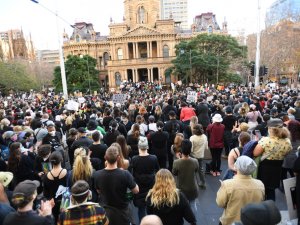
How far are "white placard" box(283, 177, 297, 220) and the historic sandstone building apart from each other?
48502 millimetres

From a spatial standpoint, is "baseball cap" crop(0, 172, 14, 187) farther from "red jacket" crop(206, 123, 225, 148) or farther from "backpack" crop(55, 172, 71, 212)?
"red jacket" crop(206, 123, 225, 148)

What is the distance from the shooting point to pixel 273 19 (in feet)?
126

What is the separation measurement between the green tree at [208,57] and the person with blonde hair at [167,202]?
3757cm

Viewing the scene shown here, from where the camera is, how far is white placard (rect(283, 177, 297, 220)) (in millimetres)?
3926

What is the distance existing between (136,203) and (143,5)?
59.1m

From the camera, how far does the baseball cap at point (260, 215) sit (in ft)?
7.50

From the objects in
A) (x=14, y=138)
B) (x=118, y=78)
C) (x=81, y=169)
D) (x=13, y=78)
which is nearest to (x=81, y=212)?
(x=81, y=169)

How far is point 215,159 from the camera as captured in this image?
7781 mm

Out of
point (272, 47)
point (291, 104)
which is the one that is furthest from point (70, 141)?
point (272, 47)

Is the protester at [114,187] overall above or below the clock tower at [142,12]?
below

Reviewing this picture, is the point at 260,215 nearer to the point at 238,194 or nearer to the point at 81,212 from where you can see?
the point at 238,194

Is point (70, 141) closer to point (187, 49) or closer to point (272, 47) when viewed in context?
point (272, 47)

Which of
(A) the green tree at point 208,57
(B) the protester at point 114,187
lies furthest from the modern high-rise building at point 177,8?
(B) the protester at point 114,187

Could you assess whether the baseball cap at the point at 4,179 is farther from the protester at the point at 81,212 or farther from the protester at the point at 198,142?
the protester at the point at 198,142
